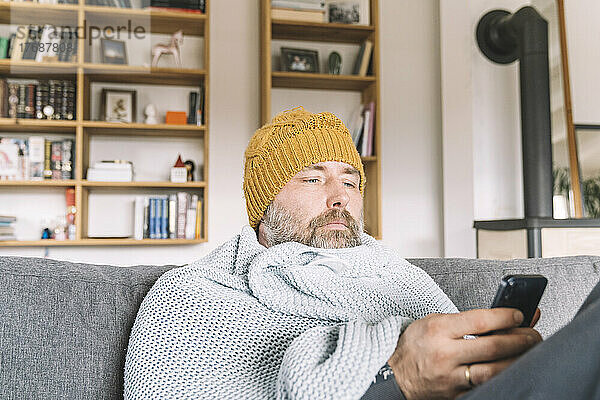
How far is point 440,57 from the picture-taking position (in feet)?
12.4

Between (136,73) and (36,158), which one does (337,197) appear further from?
(36,158)

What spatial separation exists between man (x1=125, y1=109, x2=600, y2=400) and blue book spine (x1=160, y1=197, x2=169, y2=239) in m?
1.69

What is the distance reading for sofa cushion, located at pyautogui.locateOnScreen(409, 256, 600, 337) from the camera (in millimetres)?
1393

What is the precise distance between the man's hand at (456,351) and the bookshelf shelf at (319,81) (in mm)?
2637

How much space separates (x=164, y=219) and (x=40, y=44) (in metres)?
1.13

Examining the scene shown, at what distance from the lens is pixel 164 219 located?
330 cm

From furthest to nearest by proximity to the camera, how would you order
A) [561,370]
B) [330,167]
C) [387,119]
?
[387,119] < [330,167] < [561,370]

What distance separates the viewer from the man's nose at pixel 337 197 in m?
1.51

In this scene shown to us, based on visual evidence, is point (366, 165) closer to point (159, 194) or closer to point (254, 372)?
point (159, 194)

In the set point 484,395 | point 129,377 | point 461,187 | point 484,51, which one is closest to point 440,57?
point 484,51

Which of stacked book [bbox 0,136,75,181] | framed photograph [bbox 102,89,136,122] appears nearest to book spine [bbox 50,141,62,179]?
stacked book [bbox 0,136,75,181]

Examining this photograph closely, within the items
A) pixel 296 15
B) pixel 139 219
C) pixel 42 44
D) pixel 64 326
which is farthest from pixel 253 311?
pixel 42 44

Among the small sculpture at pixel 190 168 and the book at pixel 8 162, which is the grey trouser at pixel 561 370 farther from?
the book at pixel 8 162

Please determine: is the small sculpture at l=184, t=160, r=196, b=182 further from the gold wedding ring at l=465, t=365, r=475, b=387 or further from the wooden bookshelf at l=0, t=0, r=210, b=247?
the gold wedding ring at l=465, t=365, r=475, b=387
